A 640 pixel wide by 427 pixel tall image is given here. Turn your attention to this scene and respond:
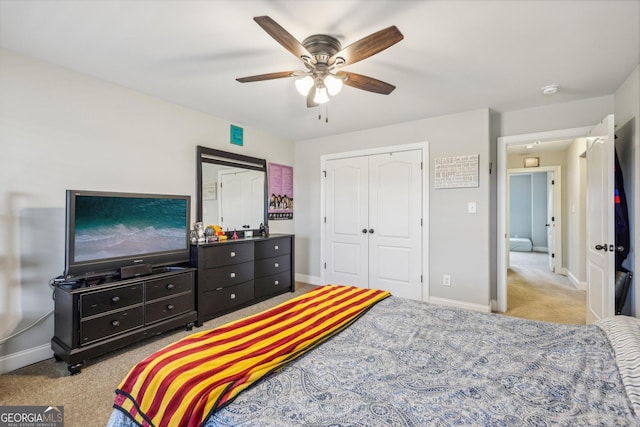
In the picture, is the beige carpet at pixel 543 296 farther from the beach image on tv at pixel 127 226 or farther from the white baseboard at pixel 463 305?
the beach image on tv at pixel 127 226

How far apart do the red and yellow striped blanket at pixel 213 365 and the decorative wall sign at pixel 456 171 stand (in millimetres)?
2495

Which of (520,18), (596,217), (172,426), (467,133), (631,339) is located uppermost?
(520,18)

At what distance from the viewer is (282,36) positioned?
60.9 inches

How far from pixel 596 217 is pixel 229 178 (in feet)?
12.9

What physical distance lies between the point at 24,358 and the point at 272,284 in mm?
2356

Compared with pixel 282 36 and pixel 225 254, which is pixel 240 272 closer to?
pixel 225 254

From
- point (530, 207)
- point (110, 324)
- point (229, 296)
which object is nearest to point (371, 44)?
point (110, 324)

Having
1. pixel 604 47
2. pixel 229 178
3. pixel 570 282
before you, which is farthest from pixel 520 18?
pixel 570 282

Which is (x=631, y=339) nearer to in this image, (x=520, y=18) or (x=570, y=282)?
(x=520, y=18)

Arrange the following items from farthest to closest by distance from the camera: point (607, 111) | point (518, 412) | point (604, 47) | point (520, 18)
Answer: point (607, 111) < point (604, 47) < point (520, 18) < point (518, 412)

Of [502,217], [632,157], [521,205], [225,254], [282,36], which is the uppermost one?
[282,36]

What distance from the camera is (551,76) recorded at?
101 inches

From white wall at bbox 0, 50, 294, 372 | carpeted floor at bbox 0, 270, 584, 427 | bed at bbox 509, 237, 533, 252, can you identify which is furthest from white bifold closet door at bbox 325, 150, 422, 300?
bed at bbox 509, 237, 533, 252

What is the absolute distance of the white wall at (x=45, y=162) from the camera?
218cm
